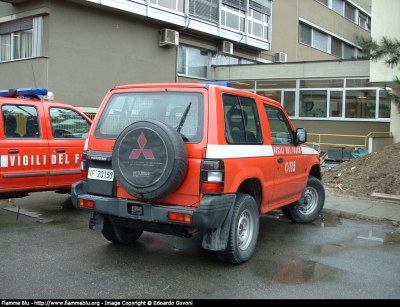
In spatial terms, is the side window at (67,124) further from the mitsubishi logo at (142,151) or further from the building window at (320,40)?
the building window at (320,40)

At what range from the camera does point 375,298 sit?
4.11m

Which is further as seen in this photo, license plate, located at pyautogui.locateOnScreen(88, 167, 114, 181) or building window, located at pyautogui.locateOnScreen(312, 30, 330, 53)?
building window, located at pyautogui.locateOnScreen(312, 30, 330, 53)

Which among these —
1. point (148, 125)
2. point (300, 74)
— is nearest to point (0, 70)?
point (300, 74)

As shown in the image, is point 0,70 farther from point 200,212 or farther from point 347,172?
point 200,212

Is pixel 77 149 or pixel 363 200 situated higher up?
pixel 77 149

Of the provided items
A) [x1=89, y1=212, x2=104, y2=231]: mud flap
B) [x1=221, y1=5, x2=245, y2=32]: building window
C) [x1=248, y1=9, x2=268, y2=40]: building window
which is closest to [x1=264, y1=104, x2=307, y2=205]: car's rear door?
[x1=89, y1=212, x2=104, y2=231]: mud flap

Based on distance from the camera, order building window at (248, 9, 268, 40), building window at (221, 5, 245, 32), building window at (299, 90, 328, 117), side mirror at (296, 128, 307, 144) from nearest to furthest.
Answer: side mirror at (296, 128, 307, 144), building window at (299, 90, 328, 117), building window at (221, 5, 245, 32), building window at (248, 9, 268, 40)

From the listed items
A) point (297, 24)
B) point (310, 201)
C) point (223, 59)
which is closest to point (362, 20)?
point (297, 24)

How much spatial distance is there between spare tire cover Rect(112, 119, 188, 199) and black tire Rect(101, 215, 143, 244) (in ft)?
3.39

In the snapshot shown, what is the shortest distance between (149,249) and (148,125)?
1.90m

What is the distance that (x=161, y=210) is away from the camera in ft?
15.0

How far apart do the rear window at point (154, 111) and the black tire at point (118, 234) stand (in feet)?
3.92

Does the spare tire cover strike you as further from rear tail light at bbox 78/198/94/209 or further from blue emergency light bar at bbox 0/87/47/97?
blue emergency light bar at bbox 0/87/47/97

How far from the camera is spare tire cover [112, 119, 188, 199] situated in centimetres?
443
